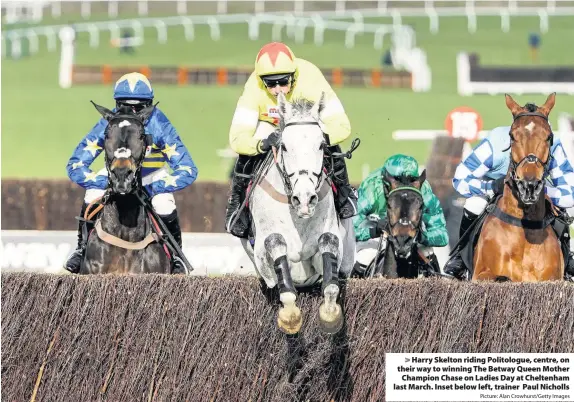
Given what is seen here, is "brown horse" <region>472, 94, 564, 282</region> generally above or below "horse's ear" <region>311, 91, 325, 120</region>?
below

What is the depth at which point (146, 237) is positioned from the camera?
8.38 m

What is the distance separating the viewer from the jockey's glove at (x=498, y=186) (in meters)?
8.56

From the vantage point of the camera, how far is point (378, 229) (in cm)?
914

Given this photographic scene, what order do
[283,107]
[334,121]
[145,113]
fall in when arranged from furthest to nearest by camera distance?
[145,113] → [334,121] → [283,107]

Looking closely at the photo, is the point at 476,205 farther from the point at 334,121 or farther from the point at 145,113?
the point at 145,113

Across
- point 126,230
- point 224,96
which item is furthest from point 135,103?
point 224,96

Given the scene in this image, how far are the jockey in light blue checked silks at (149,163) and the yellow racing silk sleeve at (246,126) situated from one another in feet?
4.86

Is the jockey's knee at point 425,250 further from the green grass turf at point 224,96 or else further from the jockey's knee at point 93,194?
the green grass turf at point 224,96

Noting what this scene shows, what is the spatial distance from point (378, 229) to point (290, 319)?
2.52m

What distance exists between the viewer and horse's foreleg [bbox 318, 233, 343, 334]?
266 inches

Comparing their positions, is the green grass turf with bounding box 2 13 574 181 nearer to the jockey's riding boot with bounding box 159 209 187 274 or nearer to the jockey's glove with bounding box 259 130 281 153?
the jockey's riding boot with bounding box 159 209 187 274

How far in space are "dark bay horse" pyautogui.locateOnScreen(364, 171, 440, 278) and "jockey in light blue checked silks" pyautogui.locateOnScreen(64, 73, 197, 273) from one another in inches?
56.0

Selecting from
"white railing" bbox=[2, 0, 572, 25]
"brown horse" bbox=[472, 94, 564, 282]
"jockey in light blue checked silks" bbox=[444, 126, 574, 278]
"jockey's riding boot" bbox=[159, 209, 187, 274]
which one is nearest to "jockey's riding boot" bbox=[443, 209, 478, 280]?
"jockey in light blue checked silks" bbox=[444, 126, 574, 278]

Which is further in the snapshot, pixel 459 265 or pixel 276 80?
pixel 459 265
